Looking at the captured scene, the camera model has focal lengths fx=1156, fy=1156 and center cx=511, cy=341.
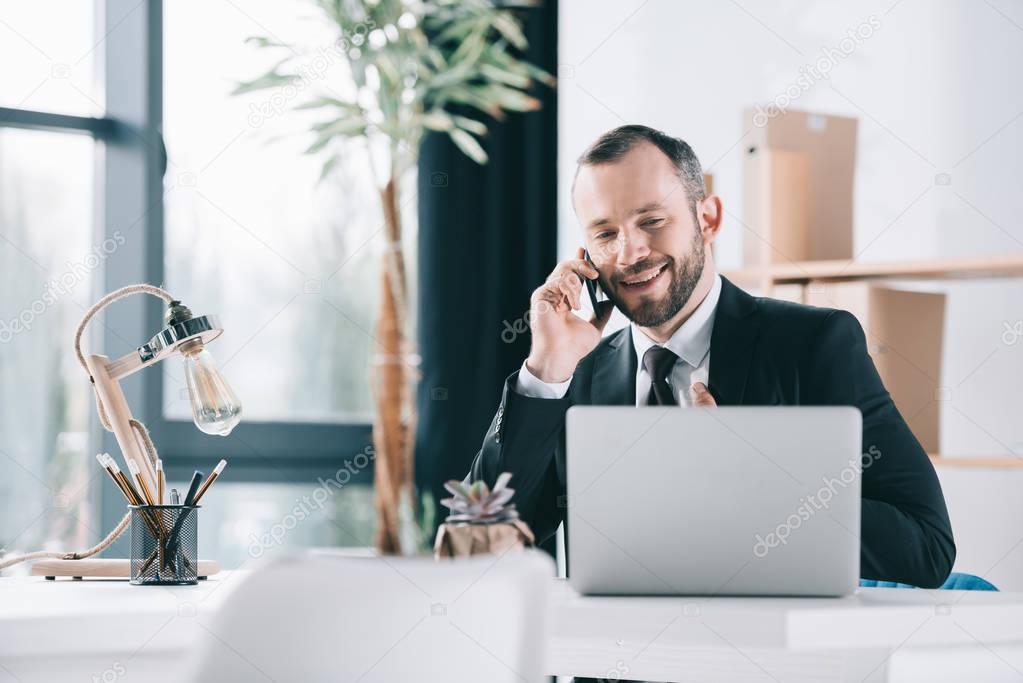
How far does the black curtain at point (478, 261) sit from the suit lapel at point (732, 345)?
1.06m

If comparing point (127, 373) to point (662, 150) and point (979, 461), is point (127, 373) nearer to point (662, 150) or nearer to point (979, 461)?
point (662, 150)

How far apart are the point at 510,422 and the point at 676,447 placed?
1345 mm

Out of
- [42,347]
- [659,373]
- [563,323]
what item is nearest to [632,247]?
[563,323]

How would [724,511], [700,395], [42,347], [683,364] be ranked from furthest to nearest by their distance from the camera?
[42,347], [683,364], [700,395], [724,511]

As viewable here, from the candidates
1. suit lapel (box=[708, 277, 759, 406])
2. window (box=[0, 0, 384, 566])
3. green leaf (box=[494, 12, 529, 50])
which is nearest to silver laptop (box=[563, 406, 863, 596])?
suit lapel (box=[708, 277, 759, 406])

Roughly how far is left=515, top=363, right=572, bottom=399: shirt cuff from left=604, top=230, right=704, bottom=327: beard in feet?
0.88

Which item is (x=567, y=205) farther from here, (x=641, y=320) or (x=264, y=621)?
(x=264, y=621)

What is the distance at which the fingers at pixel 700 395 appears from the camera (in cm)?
267

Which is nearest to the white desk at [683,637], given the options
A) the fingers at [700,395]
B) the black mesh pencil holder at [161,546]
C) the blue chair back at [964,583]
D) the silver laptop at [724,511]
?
the silver laptop at [724,511]

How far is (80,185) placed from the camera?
3.29m

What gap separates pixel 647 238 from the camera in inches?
116

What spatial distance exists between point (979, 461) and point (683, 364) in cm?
71

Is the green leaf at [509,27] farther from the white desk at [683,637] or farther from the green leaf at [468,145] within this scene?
the white desk at [683,637]

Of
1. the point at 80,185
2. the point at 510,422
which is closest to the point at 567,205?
the point at 510,422
